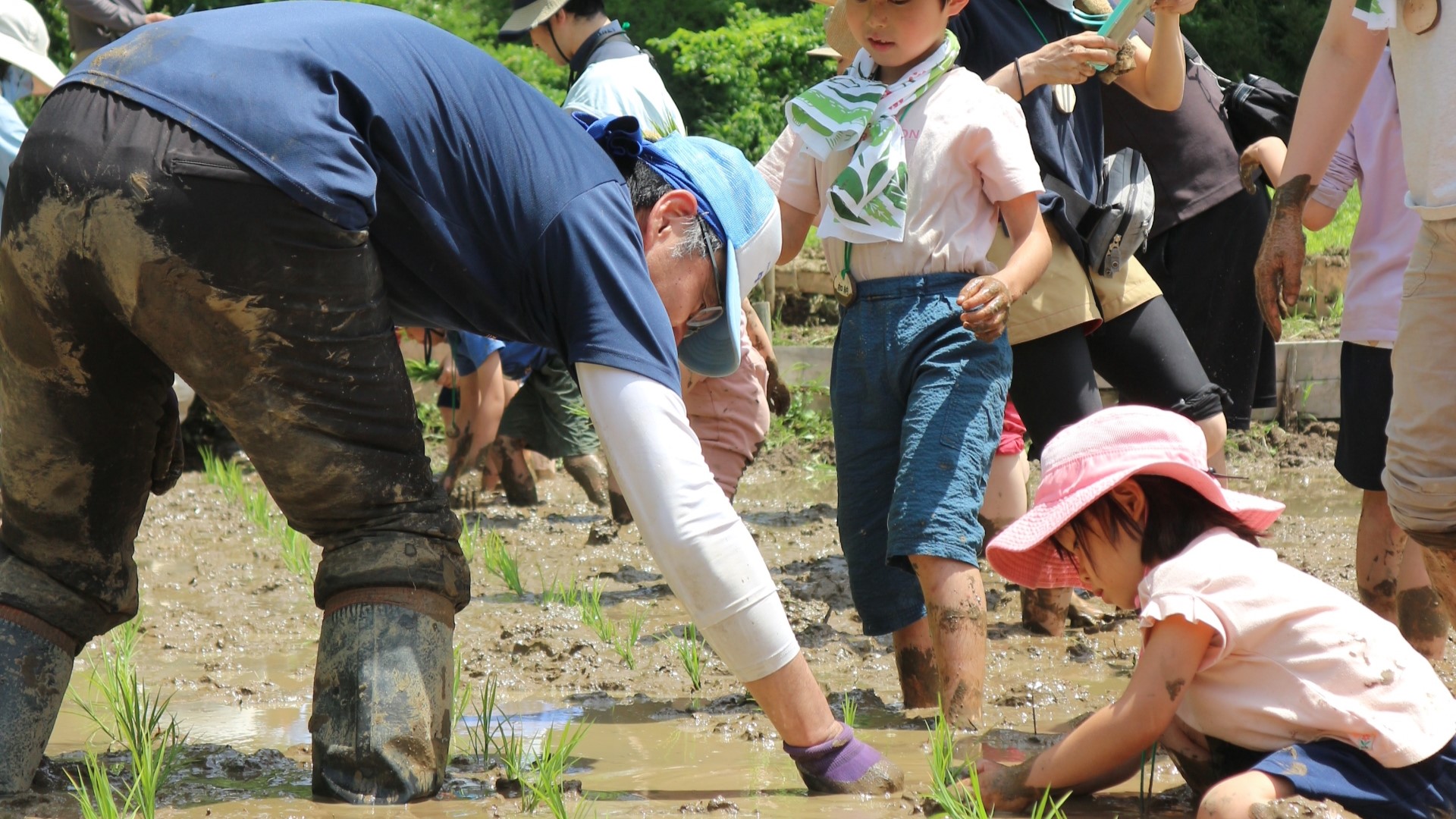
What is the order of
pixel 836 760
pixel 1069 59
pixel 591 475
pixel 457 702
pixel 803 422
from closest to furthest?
pixel 836 760
pixel 457 702
pixel 1069 59
pixel 591 475
pixel 803 422

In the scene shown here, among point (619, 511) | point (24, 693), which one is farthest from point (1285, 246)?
point (619, 511)

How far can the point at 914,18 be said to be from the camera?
134 inches

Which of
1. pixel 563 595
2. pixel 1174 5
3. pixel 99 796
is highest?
pixel 1174 5

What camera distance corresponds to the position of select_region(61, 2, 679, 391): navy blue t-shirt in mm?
2316

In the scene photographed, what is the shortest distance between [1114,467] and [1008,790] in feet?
1.86

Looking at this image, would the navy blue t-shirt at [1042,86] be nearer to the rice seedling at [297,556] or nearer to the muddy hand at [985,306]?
the muddy hand at [985,306]

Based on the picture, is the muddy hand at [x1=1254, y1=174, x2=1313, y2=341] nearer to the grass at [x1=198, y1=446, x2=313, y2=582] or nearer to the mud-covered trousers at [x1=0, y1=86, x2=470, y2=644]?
the mud-covered trousers at [x1=0, y1=86, x2=470, y2=644]

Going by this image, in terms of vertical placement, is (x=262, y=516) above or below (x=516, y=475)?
above

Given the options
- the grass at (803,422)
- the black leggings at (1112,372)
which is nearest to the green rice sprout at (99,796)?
the black leggings at (1112,372)

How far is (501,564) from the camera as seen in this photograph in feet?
15.0

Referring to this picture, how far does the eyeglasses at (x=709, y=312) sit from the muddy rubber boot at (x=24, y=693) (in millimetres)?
1276

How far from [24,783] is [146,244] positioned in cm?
100

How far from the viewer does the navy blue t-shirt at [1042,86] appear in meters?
3.89

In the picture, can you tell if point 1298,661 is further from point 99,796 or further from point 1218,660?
point 99,796
